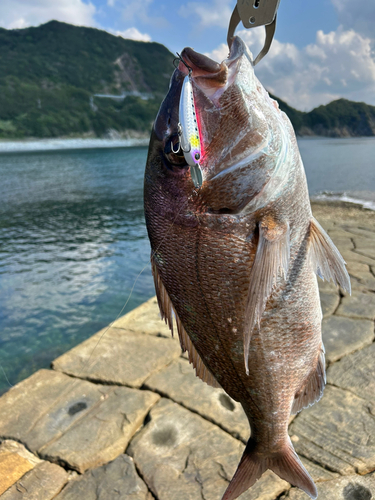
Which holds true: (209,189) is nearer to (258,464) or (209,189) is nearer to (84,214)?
(258,464)

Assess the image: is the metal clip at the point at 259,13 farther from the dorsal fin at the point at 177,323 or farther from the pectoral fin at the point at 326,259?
the dorsal fin at the point at 177,323

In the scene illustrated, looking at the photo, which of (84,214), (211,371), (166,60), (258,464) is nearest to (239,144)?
(211,371)

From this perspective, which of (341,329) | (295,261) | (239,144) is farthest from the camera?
(341,329)

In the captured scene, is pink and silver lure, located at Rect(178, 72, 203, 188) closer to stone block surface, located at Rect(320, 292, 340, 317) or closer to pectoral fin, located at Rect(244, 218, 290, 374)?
pectoral fin, located at Rect(244, 218, 290, 374)

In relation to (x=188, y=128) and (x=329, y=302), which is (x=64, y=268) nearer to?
(x=329, y=302)

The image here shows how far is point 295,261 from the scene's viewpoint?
130cm

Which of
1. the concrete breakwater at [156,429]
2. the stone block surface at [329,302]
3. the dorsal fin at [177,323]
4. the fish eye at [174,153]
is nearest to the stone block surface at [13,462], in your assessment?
the concrete breakwater at [156,429]

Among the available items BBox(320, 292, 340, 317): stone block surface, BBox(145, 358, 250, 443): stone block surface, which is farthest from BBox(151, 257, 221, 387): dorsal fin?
BBox(320, 292, 340, 317): stone block surface

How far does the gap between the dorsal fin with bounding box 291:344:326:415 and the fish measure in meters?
0.08

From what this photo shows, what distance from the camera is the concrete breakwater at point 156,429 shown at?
2416 mm

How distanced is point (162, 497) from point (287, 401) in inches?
58.2

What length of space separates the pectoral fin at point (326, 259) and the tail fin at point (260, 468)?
34.8 inches

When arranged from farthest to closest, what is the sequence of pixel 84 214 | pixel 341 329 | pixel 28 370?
pixel 84 214 < pixel 28 370 < pixel 341 329

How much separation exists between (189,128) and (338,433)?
2.84 meters
